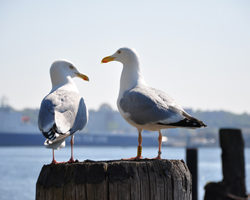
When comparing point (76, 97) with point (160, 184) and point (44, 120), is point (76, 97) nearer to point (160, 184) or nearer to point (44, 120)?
point (44, 120)

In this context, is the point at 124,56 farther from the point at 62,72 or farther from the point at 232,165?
the point at 232,165

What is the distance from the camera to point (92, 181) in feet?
6.98

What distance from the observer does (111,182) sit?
213cm

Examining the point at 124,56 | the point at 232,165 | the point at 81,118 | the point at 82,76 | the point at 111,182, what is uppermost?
the point at 124,56

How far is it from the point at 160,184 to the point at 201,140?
88376mm

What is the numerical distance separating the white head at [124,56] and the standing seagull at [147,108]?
15cm

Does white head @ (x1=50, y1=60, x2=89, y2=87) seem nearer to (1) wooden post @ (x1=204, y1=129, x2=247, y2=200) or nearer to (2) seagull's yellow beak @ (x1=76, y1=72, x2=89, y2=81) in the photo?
(2) seagull's yellow beak @ (x1=76, y1=72, x2=89, y2=81)

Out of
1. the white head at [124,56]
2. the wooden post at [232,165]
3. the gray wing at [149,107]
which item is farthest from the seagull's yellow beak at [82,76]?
the wooden post at [232,165]

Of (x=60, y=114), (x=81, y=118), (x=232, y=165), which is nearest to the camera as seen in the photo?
(x=60, y=114)

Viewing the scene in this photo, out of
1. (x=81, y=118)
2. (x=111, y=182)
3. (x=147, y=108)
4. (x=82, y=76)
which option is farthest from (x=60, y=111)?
(x=111, y=182)

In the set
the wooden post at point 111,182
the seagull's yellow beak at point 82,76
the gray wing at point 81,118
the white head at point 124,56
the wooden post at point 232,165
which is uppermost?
the white head at point 124,56

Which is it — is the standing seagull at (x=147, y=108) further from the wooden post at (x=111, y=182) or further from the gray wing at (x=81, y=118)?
the wooden post at (x=111, y=182)

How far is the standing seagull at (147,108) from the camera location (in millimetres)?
3109

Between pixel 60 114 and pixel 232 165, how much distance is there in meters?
4.52
